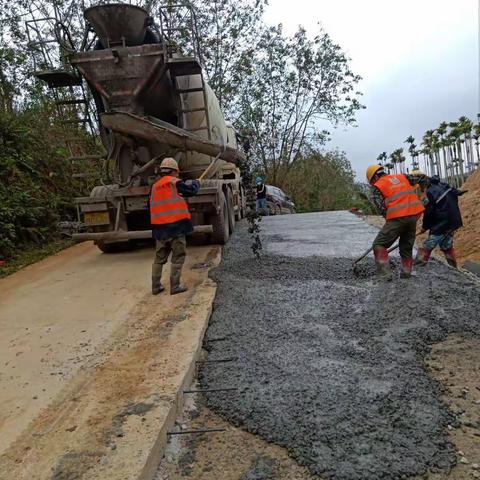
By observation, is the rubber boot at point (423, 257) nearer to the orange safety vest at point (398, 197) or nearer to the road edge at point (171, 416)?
the orange safety vest at point (398, 197)

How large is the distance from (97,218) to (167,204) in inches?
110

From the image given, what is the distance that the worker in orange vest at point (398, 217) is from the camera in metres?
5.61

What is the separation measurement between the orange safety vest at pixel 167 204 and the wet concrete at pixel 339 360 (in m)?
0.90

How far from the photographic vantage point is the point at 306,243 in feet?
26.8

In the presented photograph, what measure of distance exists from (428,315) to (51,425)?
10.1 ft

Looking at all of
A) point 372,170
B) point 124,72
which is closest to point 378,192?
point 372,170

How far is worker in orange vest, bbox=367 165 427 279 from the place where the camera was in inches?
221

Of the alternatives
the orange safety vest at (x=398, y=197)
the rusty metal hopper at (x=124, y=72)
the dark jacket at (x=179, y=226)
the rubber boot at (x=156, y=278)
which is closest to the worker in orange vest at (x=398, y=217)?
the orange safety vest at (x=398, y=197)

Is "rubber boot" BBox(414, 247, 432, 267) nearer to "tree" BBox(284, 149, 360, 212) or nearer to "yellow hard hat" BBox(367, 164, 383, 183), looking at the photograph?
"yellow hard hat" BBox(367, 164, 383, 183)

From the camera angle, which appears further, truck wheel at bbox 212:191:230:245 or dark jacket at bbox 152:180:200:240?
truck wheel at bbox 212:191:230:245

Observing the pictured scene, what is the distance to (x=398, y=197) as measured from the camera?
561 centimetres

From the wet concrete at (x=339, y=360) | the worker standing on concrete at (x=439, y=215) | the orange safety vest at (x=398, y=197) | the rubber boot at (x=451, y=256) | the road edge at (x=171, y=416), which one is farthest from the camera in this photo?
the rubber boot at (x=451, y=256)

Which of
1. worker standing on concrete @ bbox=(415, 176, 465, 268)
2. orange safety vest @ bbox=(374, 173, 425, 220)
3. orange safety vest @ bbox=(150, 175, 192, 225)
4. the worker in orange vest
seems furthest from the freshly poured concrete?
orange safety vest @ bbox=(150, 175, 192, 225)

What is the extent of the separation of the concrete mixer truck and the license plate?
0.6 inches
